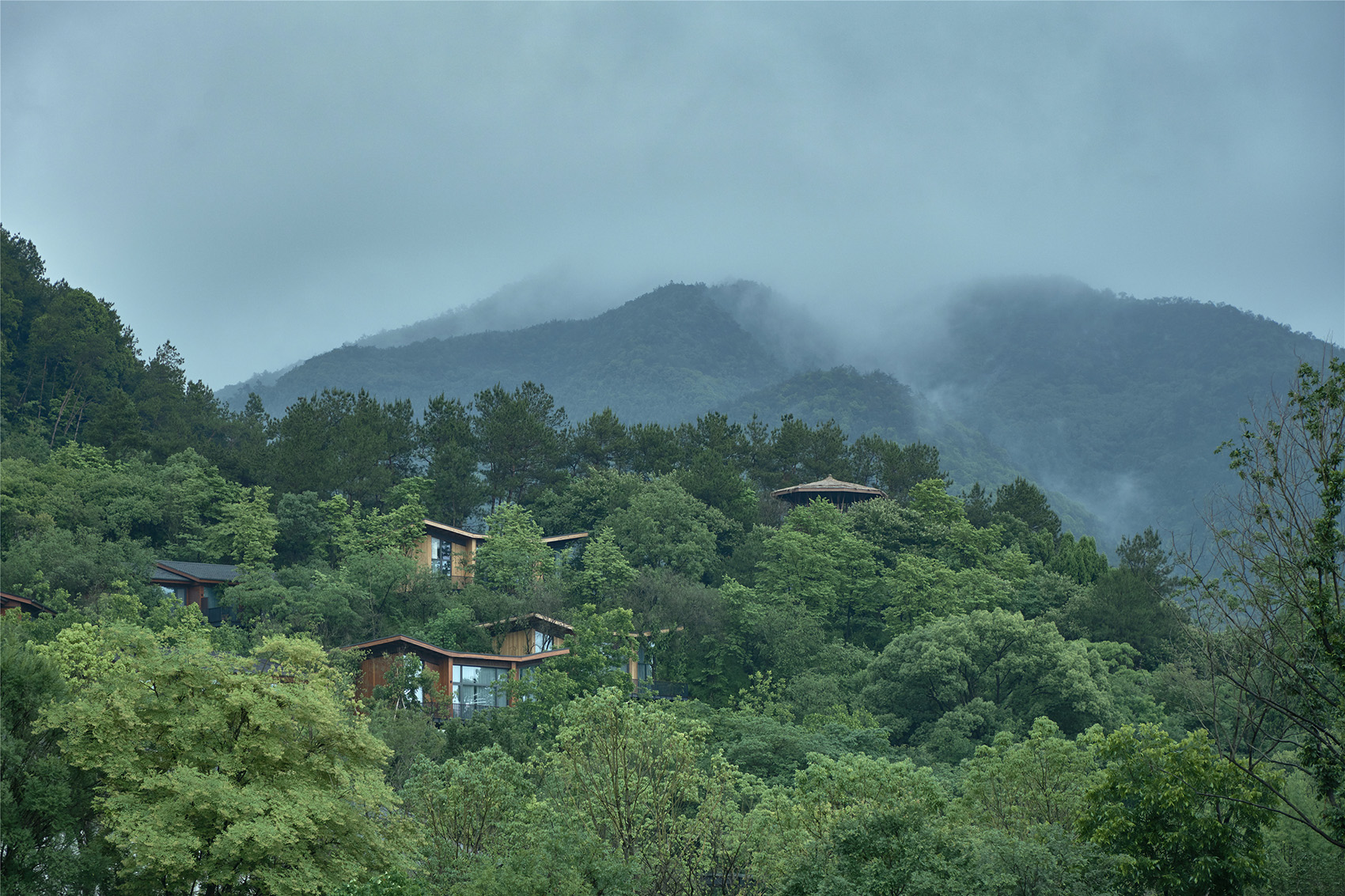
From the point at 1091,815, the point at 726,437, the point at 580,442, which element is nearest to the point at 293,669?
the point at 1091,815

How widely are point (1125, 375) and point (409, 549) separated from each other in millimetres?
161950

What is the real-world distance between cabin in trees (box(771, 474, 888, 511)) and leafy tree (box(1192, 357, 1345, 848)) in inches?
1628

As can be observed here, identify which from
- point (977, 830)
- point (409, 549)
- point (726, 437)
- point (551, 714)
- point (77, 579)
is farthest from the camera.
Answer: point (726, 437)

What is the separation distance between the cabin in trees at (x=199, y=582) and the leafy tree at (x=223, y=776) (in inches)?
915

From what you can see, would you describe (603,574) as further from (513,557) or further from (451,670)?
(451,670)

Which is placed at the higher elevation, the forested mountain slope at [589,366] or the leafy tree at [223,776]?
the forested mountain slope at [589,366]

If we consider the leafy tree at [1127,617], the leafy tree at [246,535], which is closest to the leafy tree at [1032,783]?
the leafy tree at [1127,617]

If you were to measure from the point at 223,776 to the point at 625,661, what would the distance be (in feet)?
66.5

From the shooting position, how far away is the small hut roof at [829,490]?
56.2 metres

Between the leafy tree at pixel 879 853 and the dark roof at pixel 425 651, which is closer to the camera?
the leafy tree at pixel 879 853

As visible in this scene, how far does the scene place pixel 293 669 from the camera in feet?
61.2

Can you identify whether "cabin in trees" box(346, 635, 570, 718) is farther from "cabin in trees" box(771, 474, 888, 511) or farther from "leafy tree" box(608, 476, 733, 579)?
"cabin in trees" box(771, 474, 888, 511)

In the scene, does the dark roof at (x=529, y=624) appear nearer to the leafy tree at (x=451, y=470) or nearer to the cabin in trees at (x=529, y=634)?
the cabin in trees at (x=529, y=634)

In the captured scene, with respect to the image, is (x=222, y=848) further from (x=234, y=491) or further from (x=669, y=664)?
(x=234, y=491)
